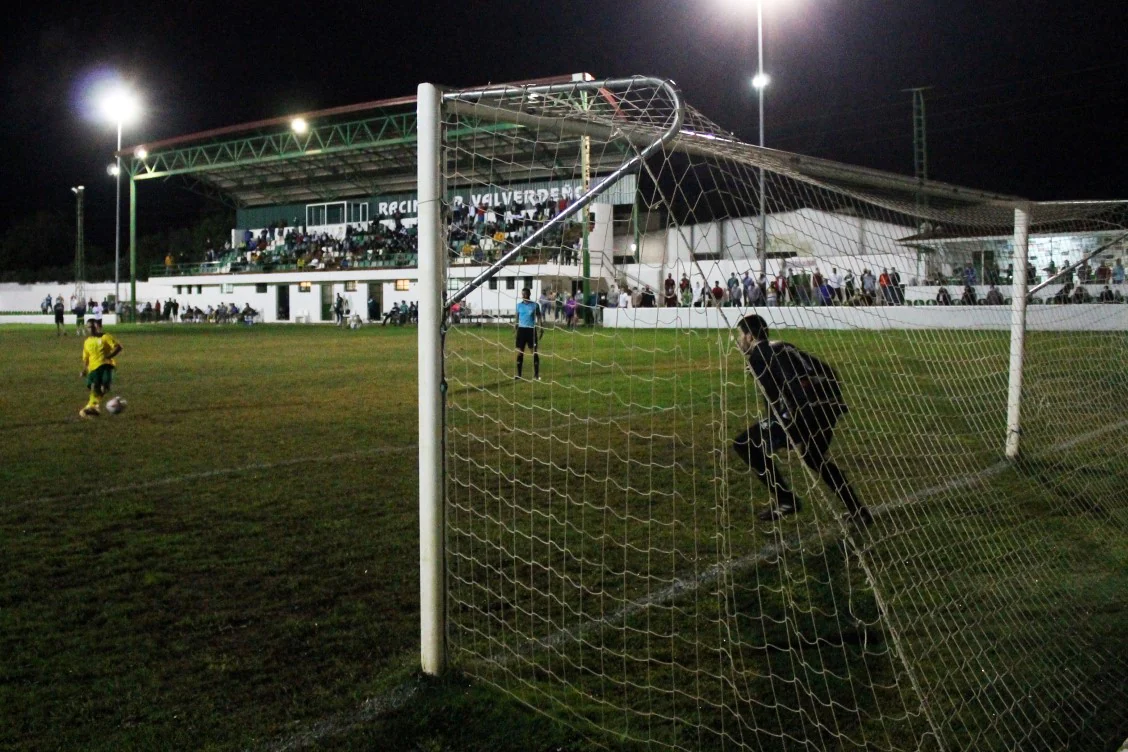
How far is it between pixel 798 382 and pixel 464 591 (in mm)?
2276

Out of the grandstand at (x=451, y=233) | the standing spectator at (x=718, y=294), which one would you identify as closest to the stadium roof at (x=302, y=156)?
the grandstand at (x=451, y=233)

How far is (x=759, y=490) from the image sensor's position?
6645 millimetres

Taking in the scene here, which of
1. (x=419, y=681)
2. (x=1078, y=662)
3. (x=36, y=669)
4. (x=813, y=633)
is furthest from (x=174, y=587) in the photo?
(x=1078, y=662)

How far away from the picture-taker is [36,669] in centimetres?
354

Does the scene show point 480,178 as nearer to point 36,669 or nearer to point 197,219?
point 36,669

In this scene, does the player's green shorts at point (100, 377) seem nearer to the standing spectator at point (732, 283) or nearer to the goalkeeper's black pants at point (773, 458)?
the goalkeeper's black pants at point (773, 458)

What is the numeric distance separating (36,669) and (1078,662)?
435 cm

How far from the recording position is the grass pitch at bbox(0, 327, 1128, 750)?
10.6 ft

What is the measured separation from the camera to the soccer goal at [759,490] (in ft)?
11.4

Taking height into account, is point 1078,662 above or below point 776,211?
below

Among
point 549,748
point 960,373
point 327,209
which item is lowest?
point 549,748

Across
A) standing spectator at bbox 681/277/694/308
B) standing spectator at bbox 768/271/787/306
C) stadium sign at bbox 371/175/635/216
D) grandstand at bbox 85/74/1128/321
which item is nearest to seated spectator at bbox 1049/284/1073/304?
grandstand at bbox 85/74/1128/321

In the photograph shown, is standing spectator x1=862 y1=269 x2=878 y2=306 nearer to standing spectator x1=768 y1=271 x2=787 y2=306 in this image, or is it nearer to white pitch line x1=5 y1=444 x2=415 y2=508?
standing spectator x1=768 y1=271 x2=787 y2=306

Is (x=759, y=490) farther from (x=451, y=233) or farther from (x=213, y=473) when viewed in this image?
(x=213, y=473)
